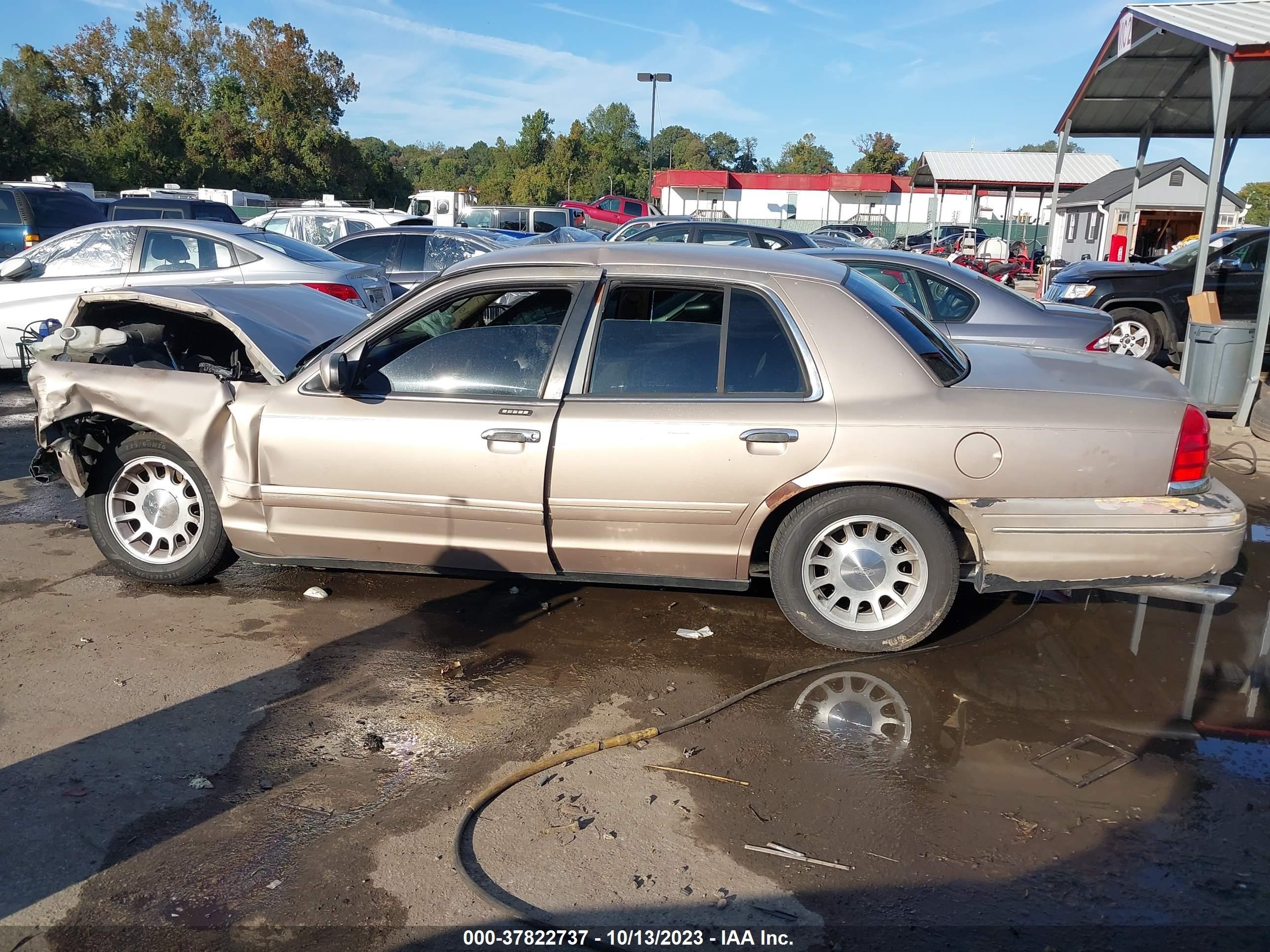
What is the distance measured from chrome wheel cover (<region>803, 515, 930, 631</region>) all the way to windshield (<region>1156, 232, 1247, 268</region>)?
33.9ft

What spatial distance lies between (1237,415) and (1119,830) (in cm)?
800

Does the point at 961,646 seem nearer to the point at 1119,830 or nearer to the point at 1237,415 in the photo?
the point at 1119,830

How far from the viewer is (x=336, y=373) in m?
4.30

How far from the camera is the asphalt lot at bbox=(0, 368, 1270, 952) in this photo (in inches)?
108

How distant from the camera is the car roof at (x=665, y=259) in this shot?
439cm

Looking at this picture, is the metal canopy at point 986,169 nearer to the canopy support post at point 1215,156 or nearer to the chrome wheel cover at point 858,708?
the canopy support post at point 1215,156

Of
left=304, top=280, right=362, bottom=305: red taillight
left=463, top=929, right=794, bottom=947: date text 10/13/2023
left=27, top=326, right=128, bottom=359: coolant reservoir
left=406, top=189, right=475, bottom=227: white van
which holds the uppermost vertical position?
left=406, top=189, right=475, bottom=227: white van

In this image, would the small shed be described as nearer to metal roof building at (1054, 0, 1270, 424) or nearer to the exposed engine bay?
metal roof building at (1054, 0, 1270, 424)

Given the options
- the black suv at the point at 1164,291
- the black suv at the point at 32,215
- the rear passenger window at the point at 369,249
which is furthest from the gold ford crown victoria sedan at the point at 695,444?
the black suv at the point at 32,215

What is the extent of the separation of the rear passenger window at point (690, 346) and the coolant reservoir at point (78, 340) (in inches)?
107

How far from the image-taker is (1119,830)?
312 cm

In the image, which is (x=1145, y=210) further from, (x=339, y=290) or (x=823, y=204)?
(x=339, y=290)

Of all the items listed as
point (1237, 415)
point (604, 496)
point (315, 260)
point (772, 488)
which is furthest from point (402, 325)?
point (1237, 415)

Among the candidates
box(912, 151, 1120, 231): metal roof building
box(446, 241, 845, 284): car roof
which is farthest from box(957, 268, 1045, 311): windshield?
box(912, 151, 1120, 231): metal roof building
